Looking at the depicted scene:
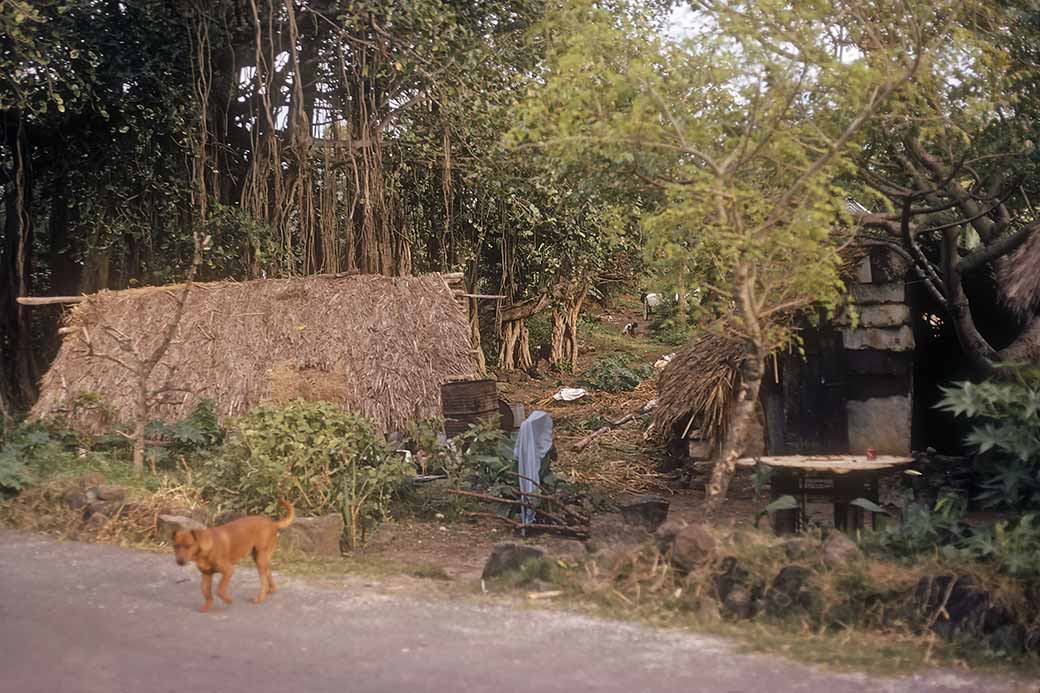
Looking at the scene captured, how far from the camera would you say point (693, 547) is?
6.43 metres

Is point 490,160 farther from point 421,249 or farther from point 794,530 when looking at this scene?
point 794,530

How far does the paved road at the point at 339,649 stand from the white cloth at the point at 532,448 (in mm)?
2435

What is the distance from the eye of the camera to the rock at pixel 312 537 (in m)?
7.85

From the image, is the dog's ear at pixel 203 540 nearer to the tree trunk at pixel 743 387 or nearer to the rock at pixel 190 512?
the rock at pixel 190 512

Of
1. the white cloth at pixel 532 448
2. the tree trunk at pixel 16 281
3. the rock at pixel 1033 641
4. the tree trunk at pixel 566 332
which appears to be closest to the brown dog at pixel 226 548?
the white cloth at pixel 532 448

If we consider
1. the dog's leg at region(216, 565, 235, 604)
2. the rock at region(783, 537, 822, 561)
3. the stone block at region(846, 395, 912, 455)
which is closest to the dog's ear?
the dog's leg at region(216, 565, 235, 604)

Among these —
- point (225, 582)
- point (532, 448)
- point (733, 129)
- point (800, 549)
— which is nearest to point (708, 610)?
point (800, 549)

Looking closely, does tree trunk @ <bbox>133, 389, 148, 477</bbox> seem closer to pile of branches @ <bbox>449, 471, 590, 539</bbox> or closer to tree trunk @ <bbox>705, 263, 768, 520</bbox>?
pile of branches @ <bbox>449, 471, 590, 539</bbox>

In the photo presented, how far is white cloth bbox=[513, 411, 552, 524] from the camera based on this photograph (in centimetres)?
902

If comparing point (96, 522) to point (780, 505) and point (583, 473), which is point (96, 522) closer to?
point (780, 505)

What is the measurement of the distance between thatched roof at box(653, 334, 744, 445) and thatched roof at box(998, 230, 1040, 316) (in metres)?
2.46

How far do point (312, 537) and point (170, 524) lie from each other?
1.14m

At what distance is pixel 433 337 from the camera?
11906 mm

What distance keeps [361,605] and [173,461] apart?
16.9ft
